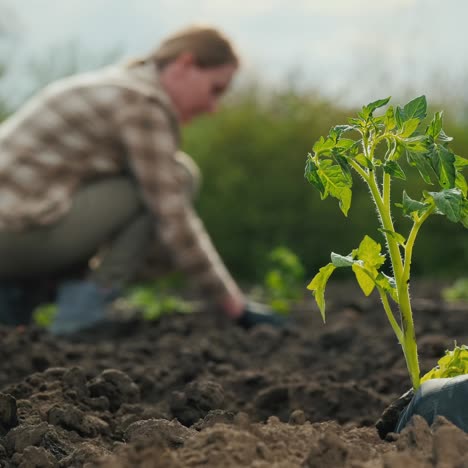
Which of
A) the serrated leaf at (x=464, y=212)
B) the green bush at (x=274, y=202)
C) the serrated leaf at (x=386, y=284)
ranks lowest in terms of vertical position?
the green bush at (x=274, y=202)

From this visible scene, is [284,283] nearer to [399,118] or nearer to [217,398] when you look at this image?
[217,398]

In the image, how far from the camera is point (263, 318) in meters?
4.71

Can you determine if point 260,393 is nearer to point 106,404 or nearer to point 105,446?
point 106,404

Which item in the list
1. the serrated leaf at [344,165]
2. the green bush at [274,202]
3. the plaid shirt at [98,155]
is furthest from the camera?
the green bush at [274,202]

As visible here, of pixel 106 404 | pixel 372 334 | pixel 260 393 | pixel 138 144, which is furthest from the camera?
pixel 138 144

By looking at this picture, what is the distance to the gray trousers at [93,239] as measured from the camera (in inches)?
184

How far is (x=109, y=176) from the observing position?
483 cm

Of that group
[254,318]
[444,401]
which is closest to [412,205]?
[444,401]

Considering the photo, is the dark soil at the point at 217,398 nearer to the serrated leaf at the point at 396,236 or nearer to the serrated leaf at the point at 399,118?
the serrated leaf at the point at 396,236

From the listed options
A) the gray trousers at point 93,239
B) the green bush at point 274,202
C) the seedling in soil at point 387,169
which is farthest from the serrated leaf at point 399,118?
the green bush at point 274,202

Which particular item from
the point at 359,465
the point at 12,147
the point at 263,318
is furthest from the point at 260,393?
the point at 12,147

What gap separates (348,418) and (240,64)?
9.42 ft

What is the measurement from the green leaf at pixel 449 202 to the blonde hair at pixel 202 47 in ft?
10.4

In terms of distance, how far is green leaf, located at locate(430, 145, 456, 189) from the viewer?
1687mm
